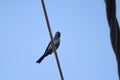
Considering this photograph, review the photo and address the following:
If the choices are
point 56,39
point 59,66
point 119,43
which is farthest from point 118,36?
point 56,39

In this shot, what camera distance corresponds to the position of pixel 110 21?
979 mm

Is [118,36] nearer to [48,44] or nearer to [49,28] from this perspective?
[49,28]

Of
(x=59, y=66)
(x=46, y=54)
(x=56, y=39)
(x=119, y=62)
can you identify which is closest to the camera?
(x=119, y=62)

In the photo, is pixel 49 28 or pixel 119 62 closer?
pixel 119 62

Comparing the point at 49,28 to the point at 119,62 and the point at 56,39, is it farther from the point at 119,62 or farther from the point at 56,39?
the point at 56,39

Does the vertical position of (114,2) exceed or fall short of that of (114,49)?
it exceeds it

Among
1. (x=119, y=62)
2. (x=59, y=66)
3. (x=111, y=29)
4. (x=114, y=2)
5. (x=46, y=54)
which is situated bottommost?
(x=46, y=54)

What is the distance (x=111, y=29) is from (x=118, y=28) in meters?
0.03

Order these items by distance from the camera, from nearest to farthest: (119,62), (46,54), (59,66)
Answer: (119,62), (59,66), (46,54)

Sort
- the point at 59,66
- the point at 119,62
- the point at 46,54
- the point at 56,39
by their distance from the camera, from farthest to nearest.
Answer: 1. the point at 56,39
2. the point at 46,54
3. the point at 59,66
4. the point at 119,62

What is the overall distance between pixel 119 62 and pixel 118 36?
11cm

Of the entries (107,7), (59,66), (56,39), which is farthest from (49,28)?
(56,39)

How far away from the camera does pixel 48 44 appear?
27.5 ft

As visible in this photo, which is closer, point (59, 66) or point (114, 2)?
Answer: point (114, 2)
